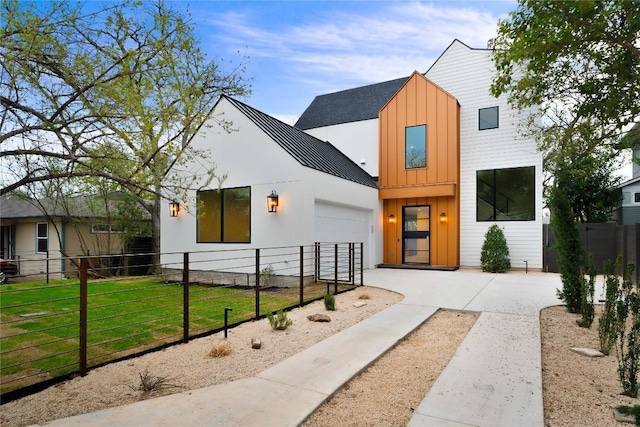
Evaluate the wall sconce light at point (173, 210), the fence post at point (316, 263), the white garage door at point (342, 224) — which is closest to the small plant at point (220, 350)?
the fence post at point (316, 263)

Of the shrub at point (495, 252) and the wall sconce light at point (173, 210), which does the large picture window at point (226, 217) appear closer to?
the wall sconce light at point (173, 210)

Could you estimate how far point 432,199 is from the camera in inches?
488

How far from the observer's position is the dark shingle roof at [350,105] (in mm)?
14523

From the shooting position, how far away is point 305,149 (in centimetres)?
1053

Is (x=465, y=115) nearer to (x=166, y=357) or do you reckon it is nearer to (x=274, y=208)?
(x=274, y=208)

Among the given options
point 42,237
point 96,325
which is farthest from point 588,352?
point 42,237

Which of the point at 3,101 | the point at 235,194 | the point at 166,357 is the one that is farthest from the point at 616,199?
the point at 3,101

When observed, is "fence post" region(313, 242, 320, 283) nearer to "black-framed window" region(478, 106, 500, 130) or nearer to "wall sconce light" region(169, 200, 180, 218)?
"wall sconce light" region(169, 200, 180, 218)

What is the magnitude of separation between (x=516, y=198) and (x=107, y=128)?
11.6 metres

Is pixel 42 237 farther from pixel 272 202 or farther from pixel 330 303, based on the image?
pixel 330 303

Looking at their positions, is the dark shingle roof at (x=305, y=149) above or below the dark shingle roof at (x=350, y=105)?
below

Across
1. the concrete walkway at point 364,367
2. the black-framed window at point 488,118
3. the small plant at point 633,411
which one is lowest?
the concrete walkway at point 364,367

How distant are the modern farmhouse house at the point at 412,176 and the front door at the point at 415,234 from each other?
0.12ft

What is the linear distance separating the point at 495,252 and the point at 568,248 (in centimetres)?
549
